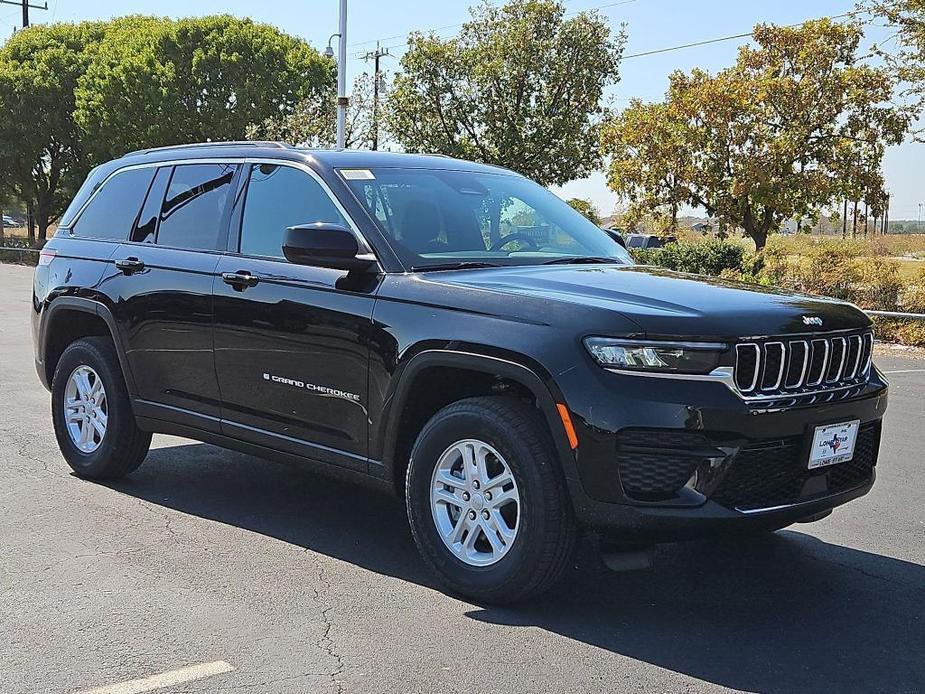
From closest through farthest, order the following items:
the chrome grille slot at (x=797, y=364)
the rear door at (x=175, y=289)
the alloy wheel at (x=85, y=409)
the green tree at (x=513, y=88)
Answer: the chrome grille slot at (x=797, y=364)
the rear door at (x=175, y=289)
the alloy wheel at (x=85, y=409)
the green tree at (x=513, y=88)

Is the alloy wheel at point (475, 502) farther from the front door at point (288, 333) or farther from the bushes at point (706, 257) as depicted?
the bushes at point (706, 257)

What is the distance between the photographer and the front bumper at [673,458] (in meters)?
4.04

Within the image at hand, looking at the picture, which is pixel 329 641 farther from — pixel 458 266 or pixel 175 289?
pixel 175 289

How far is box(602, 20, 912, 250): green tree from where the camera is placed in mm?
25062

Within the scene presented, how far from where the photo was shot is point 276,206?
5.60m

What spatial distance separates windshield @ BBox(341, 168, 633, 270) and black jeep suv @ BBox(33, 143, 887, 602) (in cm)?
2

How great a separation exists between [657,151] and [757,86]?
2.75m

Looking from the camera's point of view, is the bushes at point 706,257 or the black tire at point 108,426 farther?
the bushes at point 706,257

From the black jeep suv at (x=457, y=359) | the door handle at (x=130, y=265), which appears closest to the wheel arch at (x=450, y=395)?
the black jeep suv at (x=457, y=359)

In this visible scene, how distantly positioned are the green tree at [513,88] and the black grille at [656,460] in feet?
90.0

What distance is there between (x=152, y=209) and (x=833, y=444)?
3868 mm

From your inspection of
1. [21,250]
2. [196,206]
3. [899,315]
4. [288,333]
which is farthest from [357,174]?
[21,250]

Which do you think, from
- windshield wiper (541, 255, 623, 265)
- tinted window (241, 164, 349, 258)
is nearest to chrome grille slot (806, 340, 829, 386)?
windshield wiper (541, 255, 623, 265)

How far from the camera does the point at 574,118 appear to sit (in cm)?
3209
